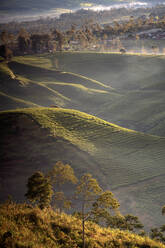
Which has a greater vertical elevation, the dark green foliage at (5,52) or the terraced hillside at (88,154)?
the dark green foliage at (5,52)

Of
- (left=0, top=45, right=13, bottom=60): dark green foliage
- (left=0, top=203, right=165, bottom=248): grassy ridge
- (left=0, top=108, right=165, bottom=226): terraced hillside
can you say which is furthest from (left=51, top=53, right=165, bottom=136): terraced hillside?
(left=0, top=203, right=165, bottom=248): grassy ridge

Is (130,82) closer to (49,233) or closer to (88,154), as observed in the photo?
(88,154)

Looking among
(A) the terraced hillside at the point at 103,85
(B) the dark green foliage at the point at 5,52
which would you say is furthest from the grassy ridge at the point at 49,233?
(B) the dark green foliage at the point at 5,52

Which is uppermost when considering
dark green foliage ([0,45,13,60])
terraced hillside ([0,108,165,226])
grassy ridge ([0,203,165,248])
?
dark green foliage ([0,45,13,60])

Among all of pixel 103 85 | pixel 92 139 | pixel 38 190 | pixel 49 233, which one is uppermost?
pixel 103 85

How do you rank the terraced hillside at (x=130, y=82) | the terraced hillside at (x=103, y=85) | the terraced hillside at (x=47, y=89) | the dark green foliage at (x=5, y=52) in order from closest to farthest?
the terraced hillside at (x=130, y=82) → the terraced hillside at (x=103, y=85) → the terraced hillside at (x=47, y=89) → the dark green foliage at (x=5, y=52)

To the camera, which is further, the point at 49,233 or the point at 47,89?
the point at 47,89

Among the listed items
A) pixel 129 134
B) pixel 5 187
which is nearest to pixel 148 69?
pixel 129 134

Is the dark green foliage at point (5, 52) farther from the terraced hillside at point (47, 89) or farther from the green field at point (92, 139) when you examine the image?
the green field at point (92, 139)

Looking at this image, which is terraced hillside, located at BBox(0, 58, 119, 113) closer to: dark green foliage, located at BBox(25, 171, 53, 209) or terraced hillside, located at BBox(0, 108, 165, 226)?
terraced hillside, located at BBox(0, 108, 165, 226)

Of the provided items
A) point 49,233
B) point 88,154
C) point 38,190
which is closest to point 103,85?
point 88,154
